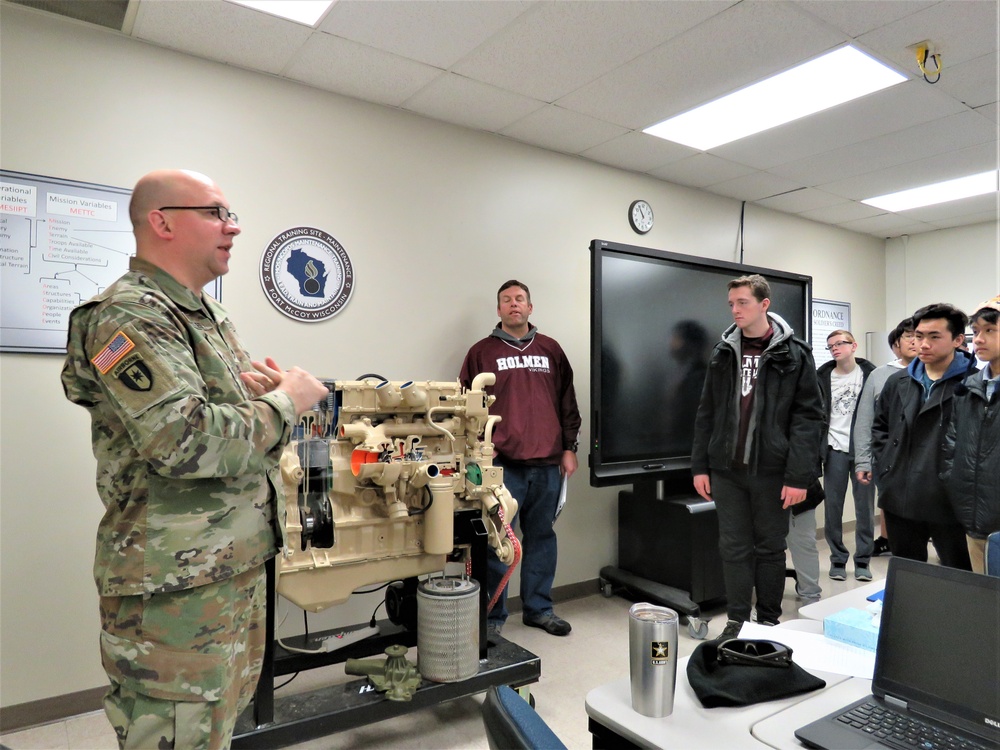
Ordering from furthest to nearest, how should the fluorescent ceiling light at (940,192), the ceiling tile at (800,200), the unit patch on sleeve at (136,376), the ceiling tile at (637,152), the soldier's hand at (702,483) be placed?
the ceiling tile at (800,200), the fluorescent ceiling light at (940,192), the ceiling tile at (637,152), the soldier's hand at (702,483), the unit patch on sleeve at (136,376)

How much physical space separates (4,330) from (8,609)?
102 centimetres

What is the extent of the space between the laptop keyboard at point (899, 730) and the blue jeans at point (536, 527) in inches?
93.2

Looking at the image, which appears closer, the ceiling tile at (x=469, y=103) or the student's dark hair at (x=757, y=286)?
the student's dark hair at (x=757, y=286)

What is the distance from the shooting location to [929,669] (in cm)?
96

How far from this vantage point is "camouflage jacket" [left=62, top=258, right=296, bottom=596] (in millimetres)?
1242

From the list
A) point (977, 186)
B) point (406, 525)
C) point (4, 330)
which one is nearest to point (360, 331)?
point (406, 525)

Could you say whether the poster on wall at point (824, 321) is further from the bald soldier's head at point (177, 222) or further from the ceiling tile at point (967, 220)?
the bald soldier's head at point (177, 222)

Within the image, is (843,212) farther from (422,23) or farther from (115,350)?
(115,350)

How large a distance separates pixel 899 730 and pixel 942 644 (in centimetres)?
15

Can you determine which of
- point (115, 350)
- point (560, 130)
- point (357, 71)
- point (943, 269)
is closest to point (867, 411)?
point (560, 130)

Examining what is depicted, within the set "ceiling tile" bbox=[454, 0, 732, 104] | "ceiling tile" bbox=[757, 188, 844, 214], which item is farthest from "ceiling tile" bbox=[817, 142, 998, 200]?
"ceiling tile" bbox=[454, 0, 732, 104]

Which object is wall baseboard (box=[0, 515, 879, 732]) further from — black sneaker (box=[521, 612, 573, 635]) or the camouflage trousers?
black sneaker (box=[521, 612, 573, 635])

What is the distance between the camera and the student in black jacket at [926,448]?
8.43 feet

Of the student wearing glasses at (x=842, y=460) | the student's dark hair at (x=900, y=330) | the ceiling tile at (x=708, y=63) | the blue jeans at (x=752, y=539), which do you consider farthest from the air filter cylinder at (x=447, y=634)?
the student's dark hair at (x=900, y=330)
